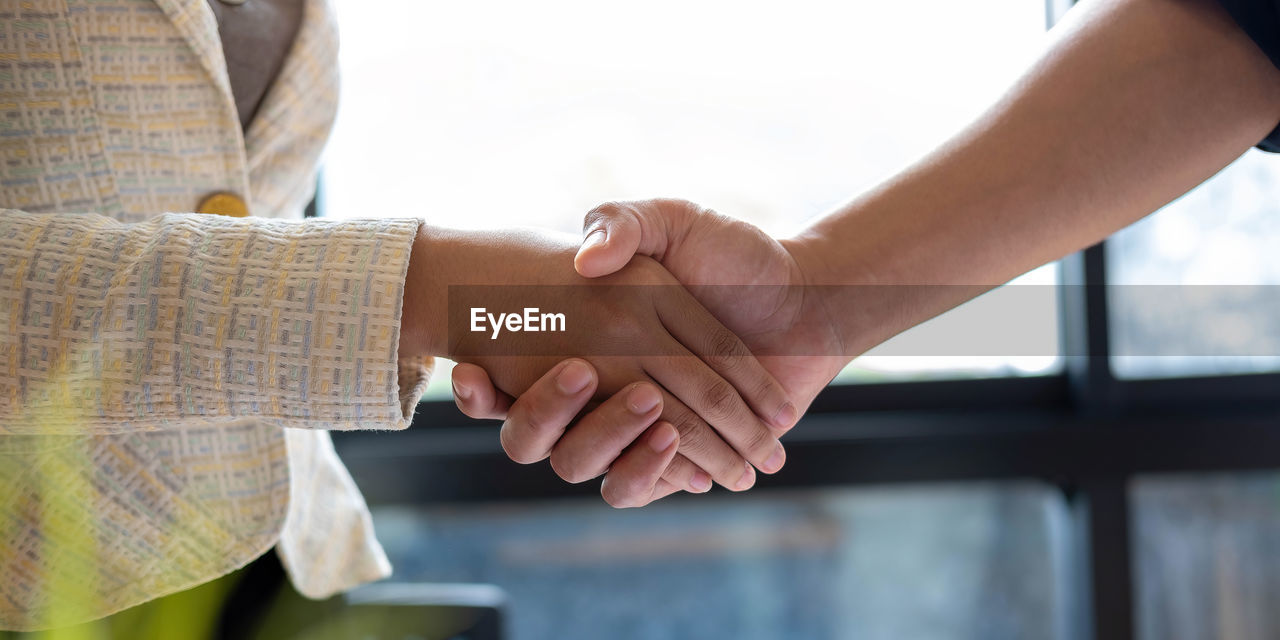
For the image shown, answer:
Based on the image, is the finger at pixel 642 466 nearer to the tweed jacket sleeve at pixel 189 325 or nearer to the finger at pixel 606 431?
the finger at pixel 606 431

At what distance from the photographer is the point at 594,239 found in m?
0.76

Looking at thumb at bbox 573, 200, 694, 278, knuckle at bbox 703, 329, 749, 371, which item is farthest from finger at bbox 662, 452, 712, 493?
thumb at bbox 573, 200, 694, 278

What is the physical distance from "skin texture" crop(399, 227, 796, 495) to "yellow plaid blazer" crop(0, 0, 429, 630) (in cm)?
5

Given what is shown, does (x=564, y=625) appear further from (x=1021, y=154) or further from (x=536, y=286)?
(x=1021, y=154)

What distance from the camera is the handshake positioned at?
0.73 metres

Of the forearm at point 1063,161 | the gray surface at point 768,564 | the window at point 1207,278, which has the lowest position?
the gray surface at point 768,564

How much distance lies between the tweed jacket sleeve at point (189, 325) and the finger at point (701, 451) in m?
0.27

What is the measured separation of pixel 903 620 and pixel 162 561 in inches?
53.4

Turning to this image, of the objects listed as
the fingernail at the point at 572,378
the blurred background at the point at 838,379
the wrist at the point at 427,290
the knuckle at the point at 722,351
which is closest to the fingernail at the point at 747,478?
the knuckle at the point at 722,351

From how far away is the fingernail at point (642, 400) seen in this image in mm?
766

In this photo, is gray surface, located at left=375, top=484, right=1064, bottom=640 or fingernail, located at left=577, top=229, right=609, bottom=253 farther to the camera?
gray surface, located at left=375, top=484, right=1064, bottom=640

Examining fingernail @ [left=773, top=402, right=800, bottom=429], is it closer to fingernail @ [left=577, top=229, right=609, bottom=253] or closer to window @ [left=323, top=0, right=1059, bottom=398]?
fingernail @ [left=577, top=229, right=609, bottom=253]

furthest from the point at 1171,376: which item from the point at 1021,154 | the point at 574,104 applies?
the point at 574,104

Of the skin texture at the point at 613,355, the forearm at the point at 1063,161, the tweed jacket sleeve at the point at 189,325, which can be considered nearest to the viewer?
the tweed jacket sleeve at the point at 189,325
